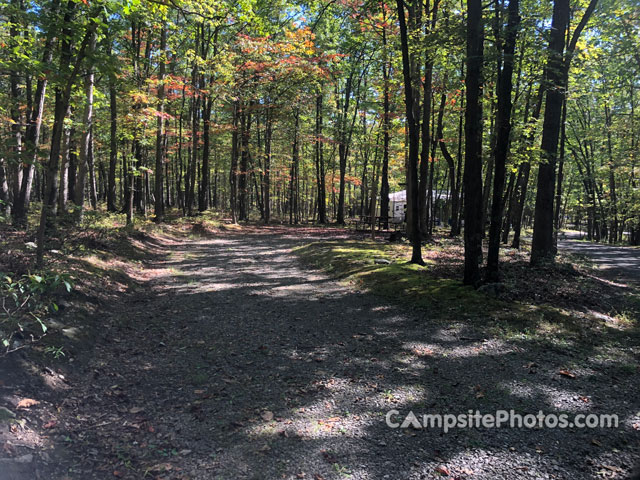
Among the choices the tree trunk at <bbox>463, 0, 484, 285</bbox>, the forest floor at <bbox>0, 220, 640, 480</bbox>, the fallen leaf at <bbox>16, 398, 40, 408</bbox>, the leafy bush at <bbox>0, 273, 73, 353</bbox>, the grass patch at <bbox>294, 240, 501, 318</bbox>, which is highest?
the tree trunk at <bbox>463, 0, 484, 285</bbox>

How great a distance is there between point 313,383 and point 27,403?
2.67m

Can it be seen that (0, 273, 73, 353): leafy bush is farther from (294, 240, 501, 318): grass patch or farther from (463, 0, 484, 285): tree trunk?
(463, 0, 484, 285): tree trunk

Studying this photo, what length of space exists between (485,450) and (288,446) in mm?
1623

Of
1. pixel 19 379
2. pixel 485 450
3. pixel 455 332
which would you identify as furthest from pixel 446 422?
pixel 19 379

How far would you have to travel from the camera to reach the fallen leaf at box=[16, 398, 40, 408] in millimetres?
3058

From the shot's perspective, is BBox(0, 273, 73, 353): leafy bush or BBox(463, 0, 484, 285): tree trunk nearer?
BBox(0, 273, 73, 353): leafy bush

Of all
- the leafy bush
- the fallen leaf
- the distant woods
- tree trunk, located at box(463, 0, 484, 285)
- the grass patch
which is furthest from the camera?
tree trunk, located at box(463, 0, 484, 285)

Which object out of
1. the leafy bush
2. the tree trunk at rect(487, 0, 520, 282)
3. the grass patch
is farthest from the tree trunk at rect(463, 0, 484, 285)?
the leafy bush

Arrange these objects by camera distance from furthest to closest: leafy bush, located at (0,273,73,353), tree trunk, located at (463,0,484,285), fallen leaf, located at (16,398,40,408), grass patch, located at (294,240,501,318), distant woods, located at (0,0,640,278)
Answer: tree trunk, located at (463,0,484,285) < distant woods, located at (0,0,640,278) < grass patch, located at (294,240,501,318) < leafy bush, located at (0,273,73,353) < fallen leaf, located at (16,398,40,408)

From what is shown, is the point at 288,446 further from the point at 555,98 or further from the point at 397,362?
the point at 555,98

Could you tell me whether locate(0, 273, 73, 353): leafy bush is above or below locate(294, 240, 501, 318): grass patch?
above

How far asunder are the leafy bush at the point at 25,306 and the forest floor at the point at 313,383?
1.09 feet

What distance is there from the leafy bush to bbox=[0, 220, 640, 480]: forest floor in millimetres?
333

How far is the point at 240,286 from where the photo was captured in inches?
335
